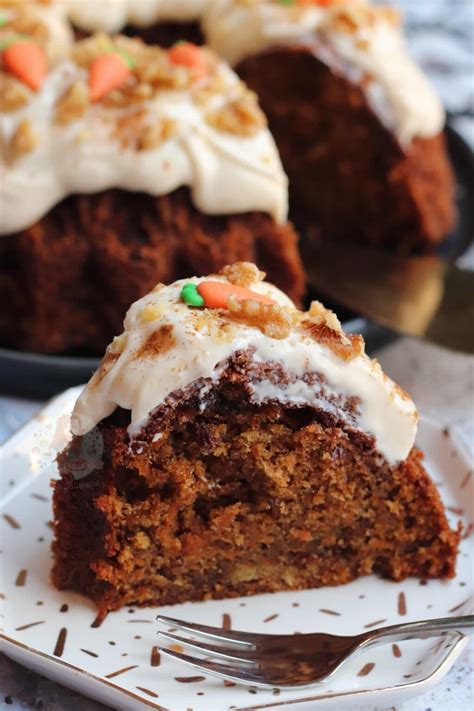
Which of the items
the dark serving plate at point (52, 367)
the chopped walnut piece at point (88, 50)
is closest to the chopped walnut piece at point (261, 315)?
the dark serving plate at point (52, 367)

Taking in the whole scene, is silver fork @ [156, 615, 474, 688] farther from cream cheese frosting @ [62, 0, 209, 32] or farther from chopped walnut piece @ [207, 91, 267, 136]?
cream cheese frosting @ [62, 0, 209, 32]

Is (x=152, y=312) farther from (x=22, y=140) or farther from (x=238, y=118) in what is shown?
(x=238, y=118)

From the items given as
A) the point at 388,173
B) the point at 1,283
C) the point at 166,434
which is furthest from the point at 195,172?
the point at 166,434

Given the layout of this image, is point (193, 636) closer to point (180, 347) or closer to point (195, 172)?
point (180, 347)

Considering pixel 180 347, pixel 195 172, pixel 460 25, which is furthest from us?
pixel 460 25

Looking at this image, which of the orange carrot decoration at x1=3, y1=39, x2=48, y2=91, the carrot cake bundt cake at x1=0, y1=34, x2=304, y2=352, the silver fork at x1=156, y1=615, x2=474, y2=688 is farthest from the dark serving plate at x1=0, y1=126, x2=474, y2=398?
the silver fork at x1=156, y1=615, x2=474, y2=688

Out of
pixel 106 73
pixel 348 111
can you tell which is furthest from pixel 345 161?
pixel 106 73
